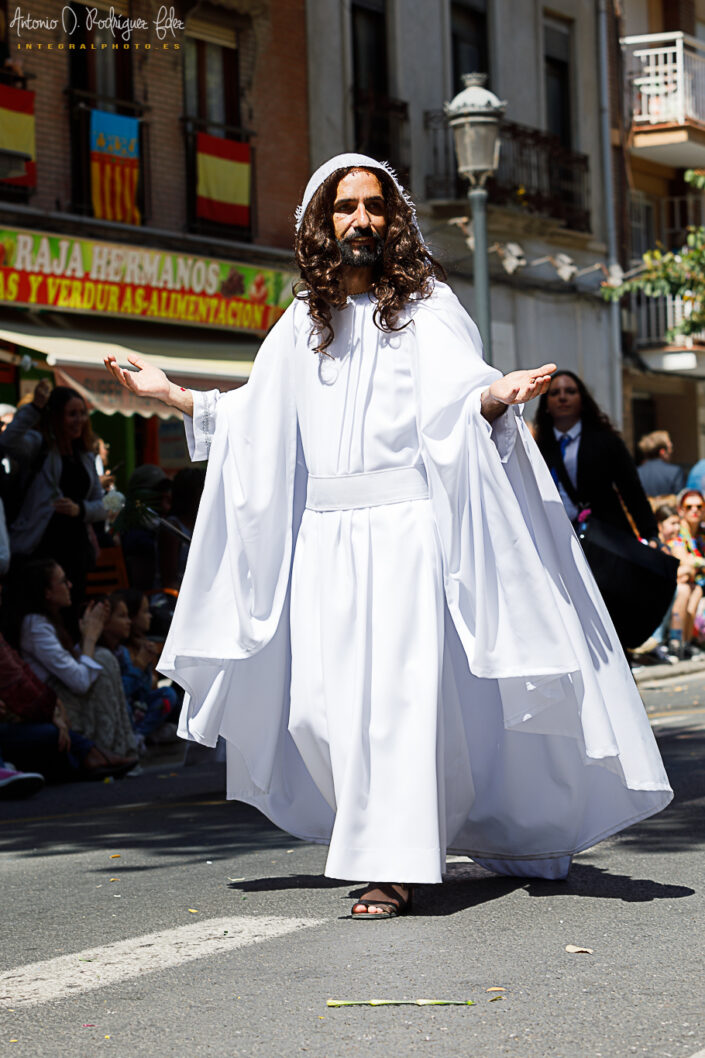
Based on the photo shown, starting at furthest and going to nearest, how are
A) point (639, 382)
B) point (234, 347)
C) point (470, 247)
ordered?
1. point (639, 382)
2. point (470, 247)
3. point (234, 347)

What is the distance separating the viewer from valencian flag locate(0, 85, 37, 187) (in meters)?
16.2

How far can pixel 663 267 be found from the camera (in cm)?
2459

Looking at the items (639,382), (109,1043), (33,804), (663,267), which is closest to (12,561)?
(33,804)

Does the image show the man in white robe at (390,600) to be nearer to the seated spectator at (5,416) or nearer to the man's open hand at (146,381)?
the man's open hand at (146,381)

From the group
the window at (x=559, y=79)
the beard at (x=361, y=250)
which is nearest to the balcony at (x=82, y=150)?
the window at (x=559, y=79)

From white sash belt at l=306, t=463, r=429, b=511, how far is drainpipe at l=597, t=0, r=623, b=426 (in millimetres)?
22176

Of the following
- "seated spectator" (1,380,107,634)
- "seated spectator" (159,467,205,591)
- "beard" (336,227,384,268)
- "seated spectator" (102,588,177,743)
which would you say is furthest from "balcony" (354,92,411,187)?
"beard" (336,227,384,268)

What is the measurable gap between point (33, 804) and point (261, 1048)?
190 inches

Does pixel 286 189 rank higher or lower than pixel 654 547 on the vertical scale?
higher

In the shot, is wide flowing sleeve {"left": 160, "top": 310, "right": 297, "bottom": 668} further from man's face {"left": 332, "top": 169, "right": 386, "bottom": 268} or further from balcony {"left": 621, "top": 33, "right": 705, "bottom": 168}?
balcony {"left": 621, "top": 33, "right": 705, "bottom": 168}

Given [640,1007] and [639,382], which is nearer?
[640,1007]

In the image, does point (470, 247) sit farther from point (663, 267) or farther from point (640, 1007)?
point (640, 1007)

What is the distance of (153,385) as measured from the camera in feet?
18.6

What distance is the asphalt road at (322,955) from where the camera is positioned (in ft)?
12.1
